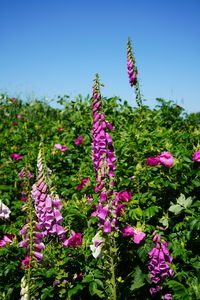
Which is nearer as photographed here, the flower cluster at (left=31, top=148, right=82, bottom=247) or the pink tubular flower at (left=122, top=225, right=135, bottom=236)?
the flower cluster at (left=31, top=148, right=82, bottom=247)

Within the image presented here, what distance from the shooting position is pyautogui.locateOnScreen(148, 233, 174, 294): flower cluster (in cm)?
204

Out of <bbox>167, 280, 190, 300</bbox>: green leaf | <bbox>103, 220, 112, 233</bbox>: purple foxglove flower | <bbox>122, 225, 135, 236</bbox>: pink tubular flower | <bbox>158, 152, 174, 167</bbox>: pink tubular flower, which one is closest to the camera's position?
<bbox>167, 280, 190, 300</bbox>: green leaf

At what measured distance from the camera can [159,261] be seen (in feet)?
6.67

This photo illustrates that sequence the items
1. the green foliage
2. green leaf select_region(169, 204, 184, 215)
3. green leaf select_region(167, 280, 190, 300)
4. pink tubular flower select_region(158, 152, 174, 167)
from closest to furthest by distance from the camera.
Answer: green leaf select_region(167, 280, 190, 300) → the green foliage → green leaf select_region(169, 204, 184, 215) → pink tubular flower select_region(158, 152, 174, 167)

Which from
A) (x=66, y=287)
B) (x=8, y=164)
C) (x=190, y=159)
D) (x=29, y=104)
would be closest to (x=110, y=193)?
(x=66, y=287)

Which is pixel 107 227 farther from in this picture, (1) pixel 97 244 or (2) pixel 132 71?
(2) pixel 132 71

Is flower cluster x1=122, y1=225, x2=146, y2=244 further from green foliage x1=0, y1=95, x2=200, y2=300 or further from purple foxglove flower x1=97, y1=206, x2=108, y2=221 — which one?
purple foxglove flower x1=97, y1=206, x2=108, y2=221

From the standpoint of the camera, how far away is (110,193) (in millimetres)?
1831

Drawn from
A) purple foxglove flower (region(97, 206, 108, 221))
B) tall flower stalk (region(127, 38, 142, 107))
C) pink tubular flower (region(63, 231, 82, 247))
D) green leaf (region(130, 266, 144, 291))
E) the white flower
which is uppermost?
tall flower stalk (region(127, 38, 142, 107))

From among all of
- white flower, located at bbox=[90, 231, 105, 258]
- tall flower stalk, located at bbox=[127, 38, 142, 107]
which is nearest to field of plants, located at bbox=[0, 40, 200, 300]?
white flower, located at bbox=[90, 231, 105, 258]

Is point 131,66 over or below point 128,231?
over

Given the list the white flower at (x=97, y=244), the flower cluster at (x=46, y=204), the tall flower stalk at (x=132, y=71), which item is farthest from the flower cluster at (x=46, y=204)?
the tall flower stalk at (x=132, y=71)

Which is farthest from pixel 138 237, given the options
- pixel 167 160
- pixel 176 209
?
pixel 167 160

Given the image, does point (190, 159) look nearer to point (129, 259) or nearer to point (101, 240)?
point (129, 259)
